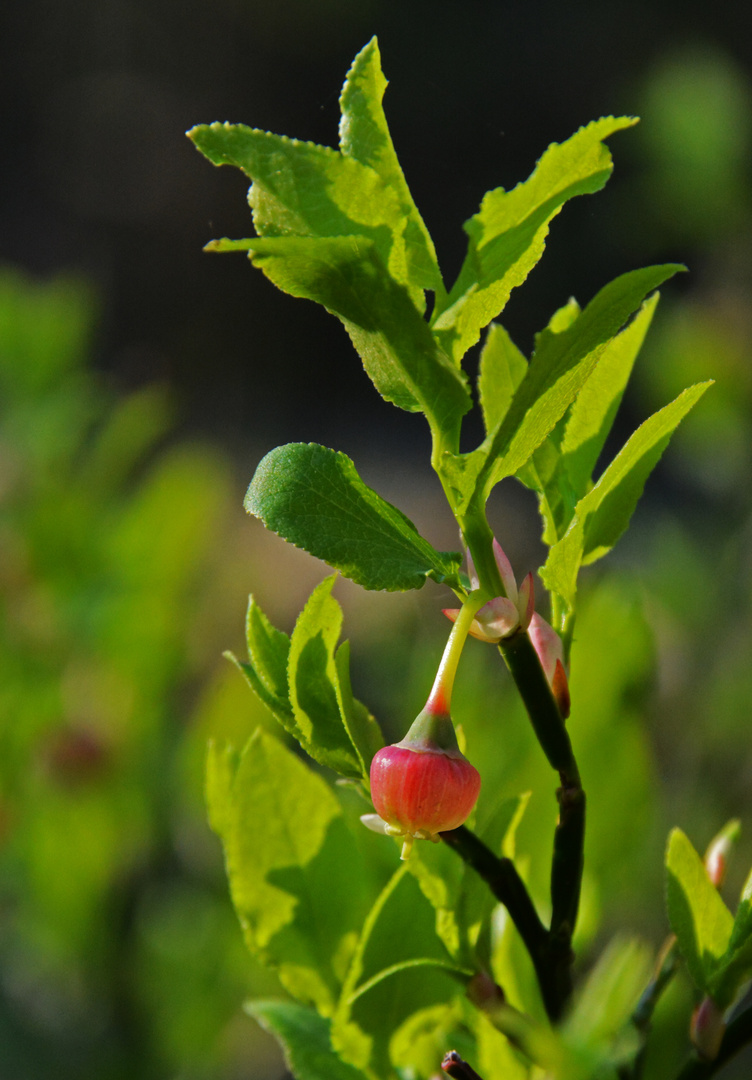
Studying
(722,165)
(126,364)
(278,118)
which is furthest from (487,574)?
(278,118)

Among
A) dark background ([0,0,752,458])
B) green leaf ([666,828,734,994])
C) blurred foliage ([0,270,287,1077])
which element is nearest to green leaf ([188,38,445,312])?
green leaf ([666,828,734,994])

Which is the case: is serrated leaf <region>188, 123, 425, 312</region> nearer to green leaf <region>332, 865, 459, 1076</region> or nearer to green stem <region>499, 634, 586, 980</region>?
green stem <region>499, 634, 586, 980</region>

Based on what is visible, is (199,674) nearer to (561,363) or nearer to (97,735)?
(97,735)

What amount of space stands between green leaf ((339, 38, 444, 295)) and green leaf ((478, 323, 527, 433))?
0.21ft

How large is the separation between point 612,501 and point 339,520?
9 centimetres

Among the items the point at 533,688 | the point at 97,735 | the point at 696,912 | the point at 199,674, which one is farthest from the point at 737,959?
the point at 199,674

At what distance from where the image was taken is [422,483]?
4.16m

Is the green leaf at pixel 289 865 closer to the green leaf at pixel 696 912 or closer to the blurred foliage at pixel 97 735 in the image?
the green leaf at pixel 696 912

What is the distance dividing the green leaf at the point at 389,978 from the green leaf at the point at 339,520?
5.2 inches

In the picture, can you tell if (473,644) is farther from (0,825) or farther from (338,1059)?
(338,1059)

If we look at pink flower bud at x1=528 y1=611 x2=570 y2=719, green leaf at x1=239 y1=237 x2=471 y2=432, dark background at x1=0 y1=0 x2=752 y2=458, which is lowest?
pink flower bud at x1=528 y1=611 x2=570 y2=719

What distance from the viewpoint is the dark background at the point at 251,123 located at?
14.8ft

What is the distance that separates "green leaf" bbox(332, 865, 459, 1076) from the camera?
1.27 ft

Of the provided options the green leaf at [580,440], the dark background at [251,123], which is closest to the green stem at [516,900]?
the green leaf at [580,440]
